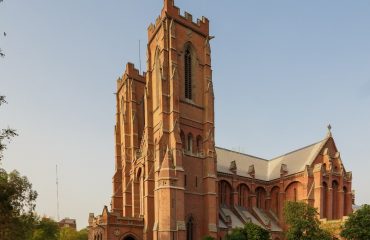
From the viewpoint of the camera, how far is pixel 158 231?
48.2 meters

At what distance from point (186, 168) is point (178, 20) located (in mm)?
21466

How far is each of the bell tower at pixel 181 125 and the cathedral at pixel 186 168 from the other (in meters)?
0.13

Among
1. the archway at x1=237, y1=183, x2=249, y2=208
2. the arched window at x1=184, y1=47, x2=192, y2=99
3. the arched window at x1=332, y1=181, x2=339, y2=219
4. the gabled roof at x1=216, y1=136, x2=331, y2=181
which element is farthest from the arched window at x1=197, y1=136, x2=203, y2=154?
the arched window at x1=332, y1=181, x2=339, y2=219

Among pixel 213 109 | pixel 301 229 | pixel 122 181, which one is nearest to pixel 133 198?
pixel 122 181

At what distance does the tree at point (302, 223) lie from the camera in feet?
154

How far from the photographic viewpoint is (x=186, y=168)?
174 feet

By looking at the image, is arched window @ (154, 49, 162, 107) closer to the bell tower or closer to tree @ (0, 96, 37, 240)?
the bell tower

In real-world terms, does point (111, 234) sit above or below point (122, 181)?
below

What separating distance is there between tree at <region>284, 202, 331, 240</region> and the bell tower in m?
10.1

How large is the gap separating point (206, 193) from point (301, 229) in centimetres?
1315

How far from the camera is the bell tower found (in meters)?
49.2

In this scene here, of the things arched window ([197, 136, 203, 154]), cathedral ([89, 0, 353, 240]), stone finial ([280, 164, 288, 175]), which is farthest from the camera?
stone finial ([280, 164, 288, 175])

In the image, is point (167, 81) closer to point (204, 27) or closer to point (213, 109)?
point (213, 109)

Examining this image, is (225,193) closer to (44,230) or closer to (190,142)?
(190,142)
